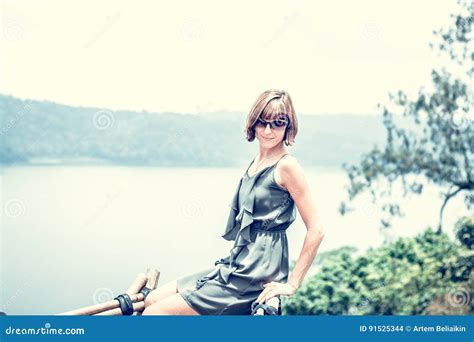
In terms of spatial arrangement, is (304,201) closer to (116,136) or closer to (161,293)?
(161,293)

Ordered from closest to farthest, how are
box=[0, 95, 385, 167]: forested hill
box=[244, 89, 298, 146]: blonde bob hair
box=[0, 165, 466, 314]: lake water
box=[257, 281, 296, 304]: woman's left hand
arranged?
box=[257, 281, 296, 304]: woman's left hand, box=[244, 89, 298, 146]: blonde bob hair, box=[0, 165, 466, 314]: lake water, box=[0, 95, 385, 167]: forested hill

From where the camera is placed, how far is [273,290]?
4543mm

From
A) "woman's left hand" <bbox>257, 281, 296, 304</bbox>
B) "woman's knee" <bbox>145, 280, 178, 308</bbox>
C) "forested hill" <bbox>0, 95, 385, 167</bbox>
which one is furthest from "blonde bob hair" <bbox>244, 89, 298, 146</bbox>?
"forested hill" <bbox>0, 95, 385, 167</bbox>

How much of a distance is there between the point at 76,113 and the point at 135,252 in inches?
41.8

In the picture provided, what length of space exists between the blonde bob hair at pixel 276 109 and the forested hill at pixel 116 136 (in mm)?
1314

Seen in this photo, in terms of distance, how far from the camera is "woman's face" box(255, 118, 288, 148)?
4.71 m

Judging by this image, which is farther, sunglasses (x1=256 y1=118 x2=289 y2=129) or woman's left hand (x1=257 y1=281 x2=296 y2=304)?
sunglasses (x1=256 y1=118 x2=289 y2=129)

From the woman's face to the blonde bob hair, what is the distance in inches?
0.8

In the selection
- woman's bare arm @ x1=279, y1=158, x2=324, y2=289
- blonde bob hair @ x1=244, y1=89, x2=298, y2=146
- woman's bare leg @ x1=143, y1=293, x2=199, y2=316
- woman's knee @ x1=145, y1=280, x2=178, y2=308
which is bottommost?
woman's bare leg @ x1=143, y1=293, x2=199, y2=316

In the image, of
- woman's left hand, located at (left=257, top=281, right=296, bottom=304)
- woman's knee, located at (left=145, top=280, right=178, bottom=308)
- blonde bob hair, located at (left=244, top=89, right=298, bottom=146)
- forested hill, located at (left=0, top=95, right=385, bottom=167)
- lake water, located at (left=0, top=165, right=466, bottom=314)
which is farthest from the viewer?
forested hill, located at (left=0, top=95, right=385, bottom=167)

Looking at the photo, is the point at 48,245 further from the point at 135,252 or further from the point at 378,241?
the point at 378,241

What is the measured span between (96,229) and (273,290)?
5.94 feet

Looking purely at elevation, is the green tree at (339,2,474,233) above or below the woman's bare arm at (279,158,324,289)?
above

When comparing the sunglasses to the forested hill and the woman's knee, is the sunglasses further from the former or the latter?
the forested hill
